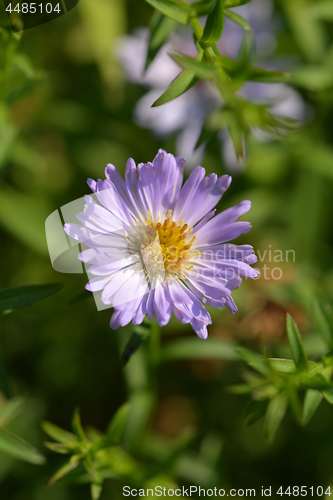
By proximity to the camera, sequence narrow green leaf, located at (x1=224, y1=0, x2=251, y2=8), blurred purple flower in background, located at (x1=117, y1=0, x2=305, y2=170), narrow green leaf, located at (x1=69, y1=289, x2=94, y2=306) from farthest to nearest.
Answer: blurred purple flower in background, located at (x1=117, y1=0, x2=305, y2=170), narrow green leaf, located at (x1=224, y1=0, x2=251, y2=8), narrow green leaf, located at (x1=69, y1=289, x2=94, y2=306)

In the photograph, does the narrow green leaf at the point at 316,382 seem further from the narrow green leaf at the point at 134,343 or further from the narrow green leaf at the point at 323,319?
the narrow green leaf at the point at 134,343

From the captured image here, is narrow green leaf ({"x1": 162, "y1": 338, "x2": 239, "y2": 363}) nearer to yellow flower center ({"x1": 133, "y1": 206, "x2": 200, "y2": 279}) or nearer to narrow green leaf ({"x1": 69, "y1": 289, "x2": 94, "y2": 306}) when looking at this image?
yellow flower center ({"x1": 133, "y1": 206, "x2": 200, "y2": 279})

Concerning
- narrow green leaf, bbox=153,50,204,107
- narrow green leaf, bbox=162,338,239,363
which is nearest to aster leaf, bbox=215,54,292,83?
narrow green leaf, bbox=153,50,204,107

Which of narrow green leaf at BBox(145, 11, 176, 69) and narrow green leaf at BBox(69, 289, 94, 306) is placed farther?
narrow green leaf at BBox(145, 11, 176, 69)

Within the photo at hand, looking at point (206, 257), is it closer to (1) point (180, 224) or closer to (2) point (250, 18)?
(1) point (180, 224)

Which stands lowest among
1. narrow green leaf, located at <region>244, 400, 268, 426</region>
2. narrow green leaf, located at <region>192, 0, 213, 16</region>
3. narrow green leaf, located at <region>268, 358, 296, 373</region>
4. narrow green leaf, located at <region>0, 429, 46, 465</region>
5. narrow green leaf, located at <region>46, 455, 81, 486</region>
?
narrow green leaf, located at <region>244, 400, 268, 426</region>

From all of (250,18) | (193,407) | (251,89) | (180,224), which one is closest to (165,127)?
(251,89)
